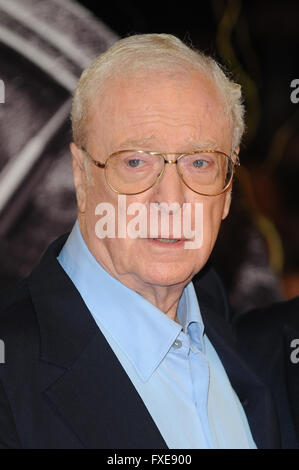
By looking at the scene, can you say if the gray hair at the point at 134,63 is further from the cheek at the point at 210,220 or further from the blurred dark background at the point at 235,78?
the blurred dark background at the point at 235,78

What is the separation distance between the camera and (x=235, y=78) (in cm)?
204

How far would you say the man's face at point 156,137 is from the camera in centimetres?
98

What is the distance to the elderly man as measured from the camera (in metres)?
0.93

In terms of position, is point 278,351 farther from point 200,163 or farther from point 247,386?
point 200,163

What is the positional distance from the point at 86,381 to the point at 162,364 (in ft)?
0.55

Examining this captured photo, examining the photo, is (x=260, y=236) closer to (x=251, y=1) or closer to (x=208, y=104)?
(x=251, y=1)

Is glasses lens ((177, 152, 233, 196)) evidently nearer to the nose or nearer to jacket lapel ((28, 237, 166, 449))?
the nose

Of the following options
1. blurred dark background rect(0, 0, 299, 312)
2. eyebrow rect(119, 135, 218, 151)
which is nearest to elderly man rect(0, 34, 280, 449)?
eyebrow rect(119, 135, 218, 151)

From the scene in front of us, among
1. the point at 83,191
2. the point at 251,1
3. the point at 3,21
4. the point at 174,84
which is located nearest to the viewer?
the point at 174,84

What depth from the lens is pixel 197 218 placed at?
3.37 feet

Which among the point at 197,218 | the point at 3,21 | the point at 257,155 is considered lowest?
the point at 197,218

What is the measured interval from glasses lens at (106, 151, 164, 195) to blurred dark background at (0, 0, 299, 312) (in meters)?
0.87
